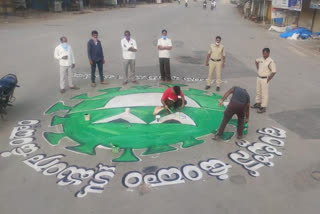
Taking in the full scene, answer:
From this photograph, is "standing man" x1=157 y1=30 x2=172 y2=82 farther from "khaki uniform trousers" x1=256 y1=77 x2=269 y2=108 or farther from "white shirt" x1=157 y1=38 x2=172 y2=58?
"khaki uniform trousers" x1=256 y1=77 x2=269 y2=108

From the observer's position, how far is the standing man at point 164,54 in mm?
10453

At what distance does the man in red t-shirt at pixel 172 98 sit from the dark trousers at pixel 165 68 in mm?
2931

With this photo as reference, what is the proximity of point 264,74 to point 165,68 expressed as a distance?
12.6ft

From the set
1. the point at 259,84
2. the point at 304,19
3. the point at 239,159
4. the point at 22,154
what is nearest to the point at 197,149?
the point at 239,159

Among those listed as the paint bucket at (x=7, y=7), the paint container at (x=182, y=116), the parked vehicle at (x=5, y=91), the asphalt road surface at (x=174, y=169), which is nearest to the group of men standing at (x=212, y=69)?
the paint container at (x=182, y=116)

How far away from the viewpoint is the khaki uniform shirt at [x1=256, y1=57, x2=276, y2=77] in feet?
26.7

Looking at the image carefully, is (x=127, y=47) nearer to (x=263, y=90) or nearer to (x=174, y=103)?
(x=174, y=103)

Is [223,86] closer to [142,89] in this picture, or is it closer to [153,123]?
[142,89]

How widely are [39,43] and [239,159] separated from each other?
15463 millimetres

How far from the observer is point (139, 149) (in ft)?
21.3

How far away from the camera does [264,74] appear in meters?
8.34

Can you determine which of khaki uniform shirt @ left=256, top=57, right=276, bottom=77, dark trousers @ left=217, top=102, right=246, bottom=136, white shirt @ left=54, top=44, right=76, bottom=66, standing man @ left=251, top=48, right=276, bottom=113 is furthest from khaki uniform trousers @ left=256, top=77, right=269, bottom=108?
white shirt @ left=54, top=44, right=76, bottom=66

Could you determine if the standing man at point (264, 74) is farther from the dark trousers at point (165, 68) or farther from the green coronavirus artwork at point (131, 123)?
the dark trousers at point (165, 68)

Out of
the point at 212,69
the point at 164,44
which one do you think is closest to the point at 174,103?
the point at 212,69
